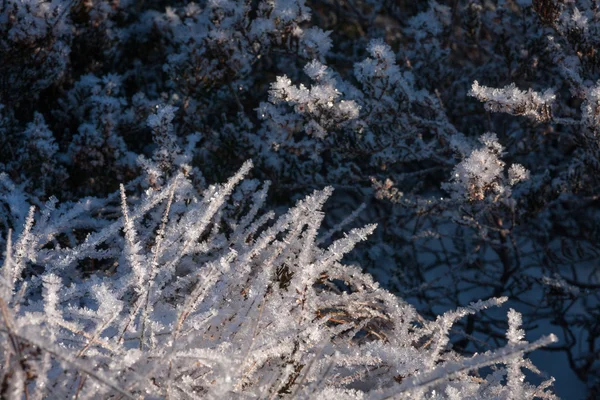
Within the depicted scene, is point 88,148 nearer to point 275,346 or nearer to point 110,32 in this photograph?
point 110,32

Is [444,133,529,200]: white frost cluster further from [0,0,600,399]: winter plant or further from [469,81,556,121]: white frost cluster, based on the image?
[469,81,556,121]: white frost cluster

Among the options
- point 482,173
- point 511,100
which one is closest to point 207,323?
point 482,173

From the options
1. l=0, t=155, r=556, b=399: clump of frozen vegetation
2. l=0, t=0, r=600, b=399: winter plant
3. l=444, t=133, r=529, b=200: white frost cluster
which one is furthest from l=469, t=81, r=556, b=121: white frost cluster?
l=0, t=155, r=556, b=399: clump of frozen vegetation

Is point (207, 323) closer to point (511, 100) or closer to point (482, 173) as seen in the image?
point (482, 173)

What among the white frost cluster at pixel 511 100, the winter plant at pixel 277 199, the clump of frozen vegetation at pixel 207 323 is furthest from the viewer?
the white frost cluster at pixel 511 100

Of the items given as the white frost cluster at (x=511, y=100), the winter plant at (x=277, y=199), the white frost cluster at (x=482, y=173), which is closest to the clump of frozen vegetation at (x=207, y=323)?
the winter plant at (x=277, y=199)

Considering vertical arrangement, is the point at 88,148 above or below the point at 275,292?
above

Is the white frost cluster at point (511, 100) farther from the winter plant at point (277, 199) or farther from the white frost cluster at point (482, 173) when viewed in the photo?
the white frost cluster at point (482, 173)

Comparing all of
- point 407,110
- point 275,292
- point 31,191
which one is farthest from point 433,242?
point 31,191

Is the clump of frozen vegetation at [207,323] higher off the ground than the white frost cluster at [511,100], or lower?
lower
